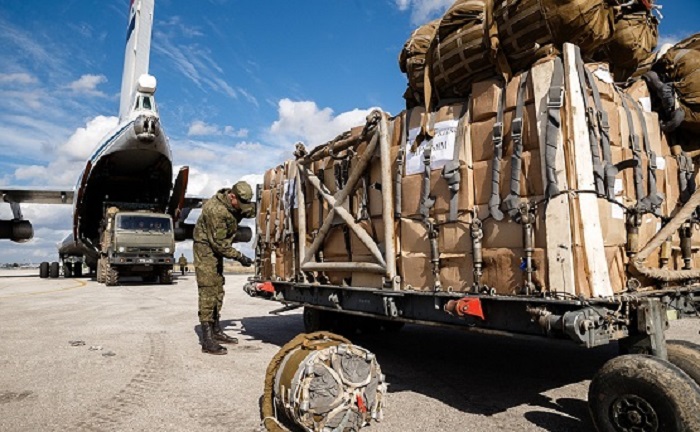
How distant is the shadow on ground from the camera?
411 cm

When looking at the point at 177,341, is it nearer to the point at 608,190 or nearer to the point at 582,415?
the point at 582,415

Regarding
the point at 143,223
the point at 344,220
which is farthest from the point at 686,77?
the point at 143,223

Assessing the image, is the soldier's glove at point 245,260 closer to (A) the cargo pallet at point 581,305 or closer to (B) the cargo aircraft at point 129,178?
(A) the cargo pallet at point 581,305

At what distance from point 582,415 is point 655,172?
2203 mm

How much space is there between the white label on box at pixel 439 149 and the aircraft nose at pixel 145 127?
17.4m

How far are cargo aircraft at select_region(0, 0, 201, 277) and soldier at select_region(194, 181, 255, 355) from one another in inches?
560

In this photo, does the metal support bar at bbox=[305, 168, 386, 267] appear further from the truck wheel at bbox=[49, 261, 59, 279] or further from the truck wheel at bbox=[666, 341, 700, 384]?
the truck wheel at bbox=[49, 261, 59, 279]

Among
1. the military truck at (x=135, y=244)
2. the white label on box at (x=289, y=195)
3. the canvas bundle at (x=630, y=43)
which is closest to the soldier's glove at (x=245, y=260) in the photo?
the white label on box at (x=289, y=195)

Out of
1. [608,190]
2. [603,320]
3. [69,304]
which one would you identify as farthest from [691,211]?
[69,304]

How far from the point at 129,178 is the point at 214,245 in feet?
59.9

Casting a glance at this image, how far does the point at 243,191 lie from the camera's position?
7.05 meters

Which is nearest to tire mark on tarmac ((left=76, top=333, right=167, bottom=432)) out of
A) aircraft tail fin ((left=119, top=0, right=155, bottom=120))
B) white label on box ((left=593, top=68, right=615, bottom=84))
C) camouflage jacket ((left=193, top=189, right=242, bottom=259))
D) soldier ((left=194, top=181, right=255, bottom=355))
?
Answer: soldier ((left=194, top=181, right=255, bottom=355))

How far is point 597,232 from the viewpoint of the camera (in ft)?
11.4

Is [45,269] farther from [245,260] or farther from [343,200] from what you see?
[343,200]
